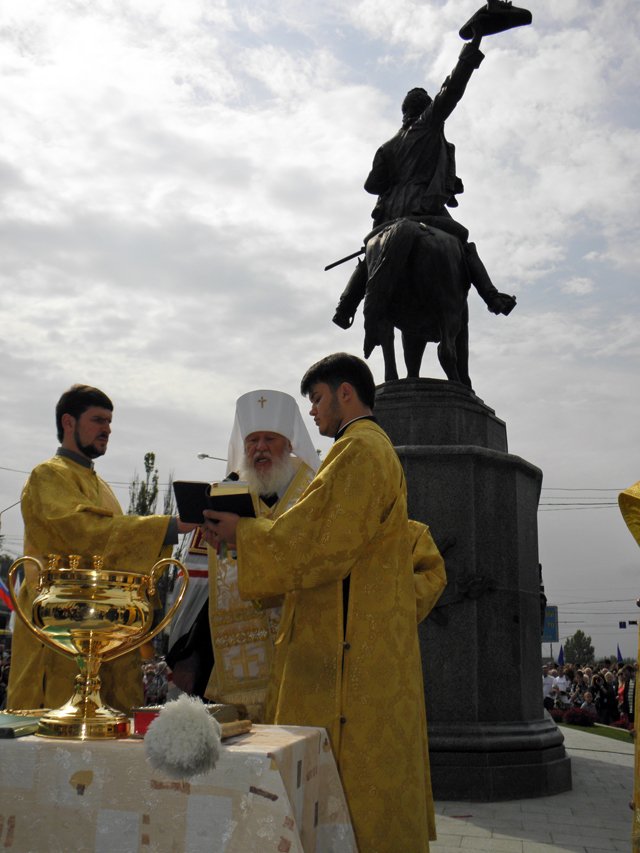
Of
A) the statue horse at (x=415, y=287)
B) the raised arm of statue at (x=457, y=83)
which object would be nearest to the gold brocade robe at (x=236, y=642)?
the statue horse at (x=415, y=287)

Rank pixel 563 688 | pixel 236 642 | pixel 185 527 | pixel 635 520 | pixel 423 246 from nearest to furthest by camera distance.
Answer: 1. pixel 635 520
2. pixel 185 527
3. pixel 236 642
4. pixel 423 246
5. pixel 563 688

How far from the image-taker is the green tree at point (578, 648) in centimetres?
10125

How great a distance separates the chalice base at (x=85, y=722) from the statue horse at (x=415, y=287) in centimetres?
651

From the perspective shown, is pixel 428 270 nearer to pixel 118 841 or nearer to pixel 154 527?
pixel 154 527

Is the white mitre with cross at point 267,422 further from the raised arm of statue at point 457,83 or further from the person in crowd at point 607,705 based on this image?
the person in crowd at point 607,705

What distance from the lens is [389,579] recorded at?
309 cm

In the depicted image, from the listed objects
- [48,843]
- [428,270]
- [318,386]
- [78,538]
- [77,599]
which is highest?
[428,270]

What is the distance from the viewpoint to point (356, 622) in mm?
3027

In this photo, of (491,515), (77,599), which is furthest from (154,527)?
(491,515)

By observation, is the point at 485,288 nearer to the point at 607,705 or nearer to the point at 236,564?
the point at 236,564

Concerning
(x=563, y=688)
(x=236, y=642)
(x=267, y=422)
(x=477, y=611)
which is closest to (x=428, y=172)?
(x=477, y=611)

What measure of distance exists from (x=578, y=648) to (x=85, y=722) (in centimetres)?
11180

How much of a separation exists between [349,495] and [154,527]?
3.35ft

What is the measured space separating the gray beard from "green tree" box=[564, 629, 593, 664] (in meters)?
102
